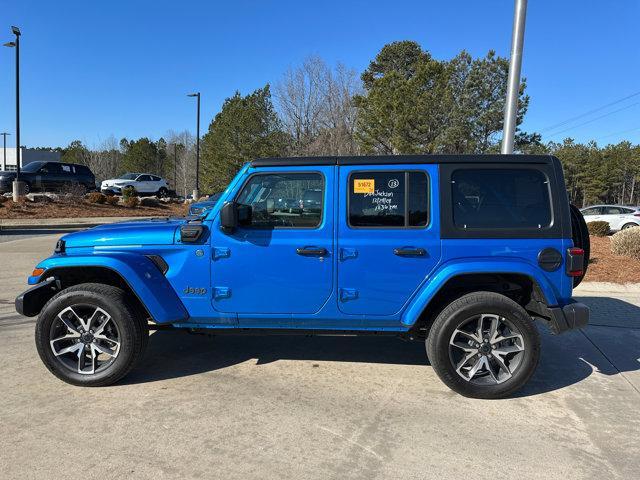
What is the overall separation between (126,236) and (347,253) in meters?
1.87

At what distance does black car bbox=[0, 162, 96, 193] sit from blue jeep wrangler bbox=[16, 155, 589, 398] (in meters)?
22.1

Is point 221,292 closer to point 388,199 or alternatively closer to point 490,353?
point 388,199

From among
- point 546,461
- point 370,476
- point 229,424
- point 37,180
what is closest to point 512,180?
point 546,461

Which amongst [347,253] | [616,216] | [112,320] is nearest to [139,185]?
[616,216]

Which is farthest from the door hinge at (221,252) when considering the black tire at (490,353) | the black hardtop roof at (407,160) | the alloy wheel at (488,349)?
the alloy wheel at (488,349)

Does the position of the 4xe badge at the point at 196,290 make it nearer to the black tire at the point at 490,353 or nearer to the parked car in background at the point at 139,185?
the black tire at the point at 490,353

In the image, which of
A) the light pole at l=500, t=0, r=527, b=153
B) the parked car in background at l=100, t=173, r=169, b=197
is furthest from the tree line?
the light pole at l=500, t=0, r=527, b=153

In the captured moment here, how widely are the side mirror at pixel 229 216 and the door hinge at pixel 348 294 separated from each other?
1.01 metres

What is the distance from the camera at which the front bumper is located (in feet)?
12.2

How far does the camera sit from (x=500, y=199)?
3.81m

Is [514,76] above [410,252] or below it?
above

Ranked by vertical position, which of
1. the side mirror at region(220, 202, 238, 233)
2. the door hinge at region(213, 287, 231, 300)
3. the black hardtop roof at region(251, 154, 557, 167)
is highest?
the black hardtop roof at region(251, 154, 557, 167)

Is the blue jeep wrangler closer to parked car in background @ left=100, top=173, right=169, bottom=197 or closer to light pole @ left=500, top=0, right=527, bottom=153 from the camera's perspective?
light pole @ left=500, top=0, right=527, bottom=153

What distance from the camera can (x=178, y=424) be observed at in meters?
3.31
